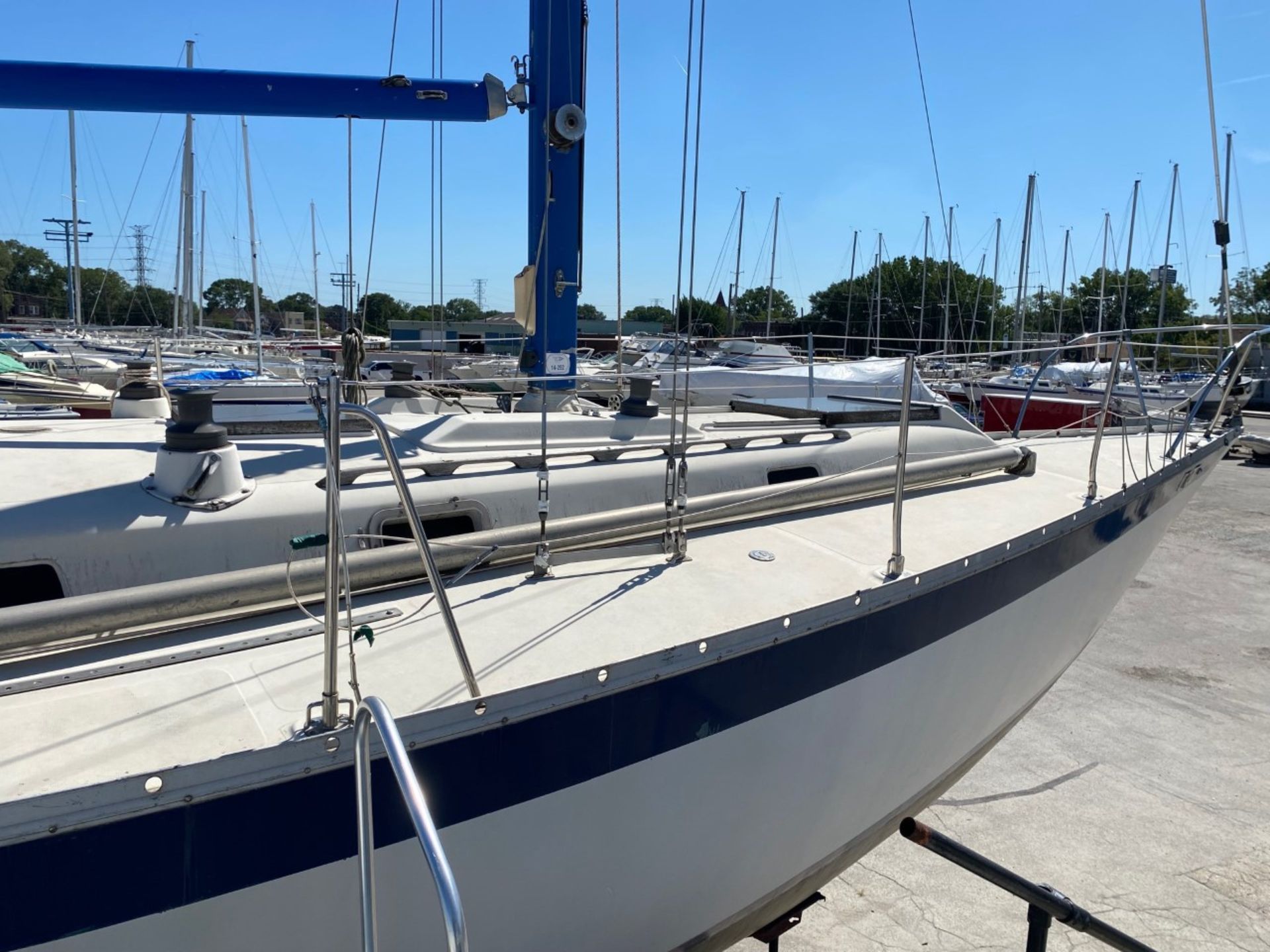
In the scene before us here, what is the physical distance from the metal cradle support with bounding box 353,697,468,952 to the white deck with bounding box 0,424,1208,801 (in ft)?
1.59

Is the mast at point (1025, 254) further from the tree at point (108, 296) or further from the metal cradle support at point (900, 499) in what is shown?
the tree at point (108, 296)

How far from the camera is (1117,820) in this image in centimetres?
421

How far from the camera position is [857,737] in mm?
3090

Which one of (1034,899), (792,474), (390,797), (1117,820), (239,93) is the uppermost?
(239,93)

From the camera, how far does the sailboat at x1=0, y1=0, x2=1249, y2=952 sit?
1793mm

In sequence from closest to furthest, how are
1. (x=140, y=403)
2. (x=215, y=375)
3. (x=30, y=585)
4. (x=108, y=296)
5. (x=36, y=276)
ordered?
1. (x=30, y=585)
2. (x=140, y=403)
3. (x=215, y=375)
4. (x=108, y=296)
5. (x=36, y=276)

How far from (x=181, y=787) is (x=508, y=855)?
809 millimetres

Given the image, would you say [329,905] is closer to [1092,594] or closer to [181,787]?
[181,787]

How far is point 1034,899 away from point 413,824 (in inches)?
92.4

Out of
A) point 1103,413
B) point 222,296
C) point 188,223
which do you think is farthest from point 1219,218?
point 222,296

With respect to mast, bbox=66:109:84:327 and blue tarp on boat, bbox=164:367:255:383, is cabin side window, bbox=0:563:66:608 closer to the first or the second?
blue tarp on boat, bbox=164:367:255:383

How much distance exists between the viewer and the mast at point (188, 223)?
1738 cm

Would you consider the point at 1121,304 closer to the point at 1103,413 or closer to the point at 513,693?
the point at 1103,413

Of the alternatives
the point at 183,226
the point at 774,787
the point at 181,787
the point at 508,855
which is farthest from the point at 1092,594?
the point at 183,226
